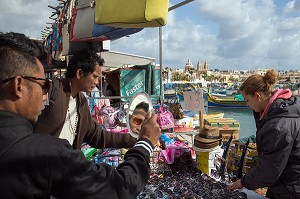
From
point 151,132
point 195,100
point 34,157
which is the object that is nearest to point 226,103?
point 195,100

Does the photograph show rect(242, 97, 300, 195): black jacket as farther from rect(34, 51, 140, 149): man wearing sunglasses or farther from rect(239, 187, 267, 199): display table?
rect(34, 51, 140, 149): man wearing sunglasses

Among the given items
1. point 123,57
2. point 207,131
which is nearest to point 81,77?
point 207,131

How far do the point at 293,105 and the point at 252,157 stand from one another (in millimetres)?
868

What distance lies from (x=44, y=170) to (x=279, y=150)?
5.35 ft

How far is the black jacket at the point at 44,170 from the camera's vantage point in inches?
37.9

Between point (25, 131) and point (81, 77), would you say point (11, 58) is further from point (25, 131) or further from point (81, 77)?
point (81, 77)

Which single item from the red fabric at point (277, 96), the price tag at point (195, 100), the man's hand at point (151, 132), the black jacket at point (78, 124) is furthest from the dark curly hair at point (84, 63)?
the price tag at point (195, 100)

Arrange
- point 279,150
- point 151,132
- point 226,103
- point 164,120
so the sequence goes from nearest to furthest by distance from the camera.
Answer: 1. point 151,132
2. point 279,150
3. point 164,120
4. point 226,103

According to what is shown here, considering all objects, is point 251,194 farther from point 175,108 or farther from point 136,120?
point 175,108

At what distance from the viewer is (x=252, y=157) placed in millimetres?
2814

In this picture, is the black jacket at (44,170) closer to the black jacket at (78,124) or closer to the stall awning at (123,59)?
the black jacket at (78,124)

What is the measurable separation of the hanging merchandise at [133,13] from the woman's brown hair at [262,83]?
35.5 inches

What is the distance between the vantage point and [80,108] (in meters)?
2.40

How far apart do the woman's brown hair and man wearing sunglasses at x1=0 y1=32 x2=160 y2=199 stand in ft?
4.34
